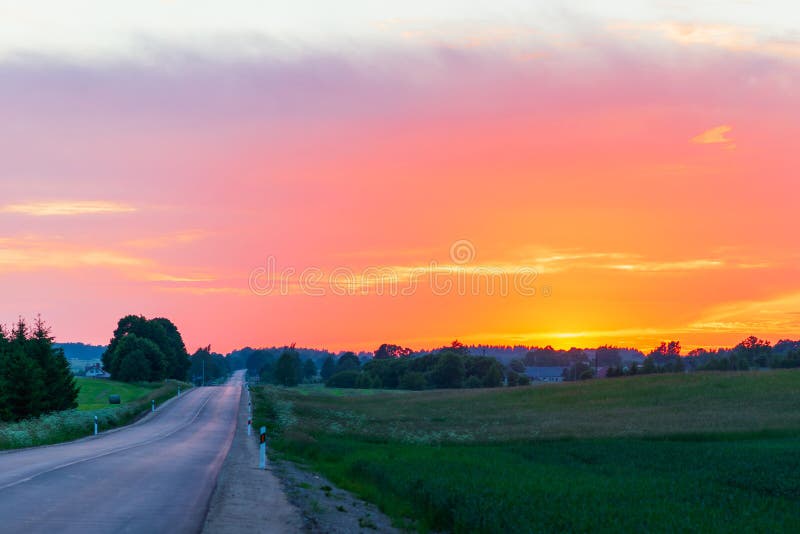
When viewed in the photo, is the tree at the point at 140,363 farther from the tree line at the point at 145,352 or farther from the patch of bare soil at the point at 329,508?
the patch of bare soil at the point at 329,508

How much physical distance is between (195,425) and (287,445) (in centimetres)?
1746

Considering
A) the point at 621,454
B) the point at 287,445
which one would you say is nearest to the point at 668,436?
the point at 621,454

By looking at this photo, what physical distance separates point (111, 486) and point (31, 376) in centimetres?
3771

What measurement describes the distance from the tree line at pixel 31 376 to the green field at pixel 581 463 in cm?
1642

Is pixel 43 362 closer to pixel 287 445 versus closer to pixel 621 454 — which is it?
pixel 287 445

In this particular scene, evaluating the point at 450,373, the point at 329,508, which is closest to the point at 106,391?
the point at 450,373

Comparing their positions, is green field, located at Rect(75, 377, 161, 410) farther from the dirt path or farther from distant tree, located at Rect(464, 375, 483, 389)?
the dirt path

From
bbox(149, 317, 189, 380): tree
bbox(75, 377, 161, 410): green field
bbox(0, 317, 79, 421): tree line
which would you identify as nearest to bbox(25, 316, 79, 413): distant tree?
bbox(0, 317, 79, 421): tree line

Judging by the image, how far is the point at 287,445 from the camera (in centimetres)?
3769

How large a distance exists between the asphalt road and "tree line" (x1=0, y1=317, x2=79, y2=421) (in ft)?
54.1

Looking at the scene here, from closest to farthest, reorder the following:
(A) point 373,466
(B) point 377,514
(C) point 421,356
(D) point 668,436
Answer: (B) point 377,514, (A) point 373,466, (D) point 668,436, (C) point 421,356

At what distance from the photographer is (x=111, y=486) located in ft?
65.0

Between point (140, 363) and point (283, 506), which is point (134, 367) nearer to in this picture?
point (140, 363)

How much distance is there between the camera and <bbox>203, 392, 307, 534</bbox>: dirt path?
1564cm
